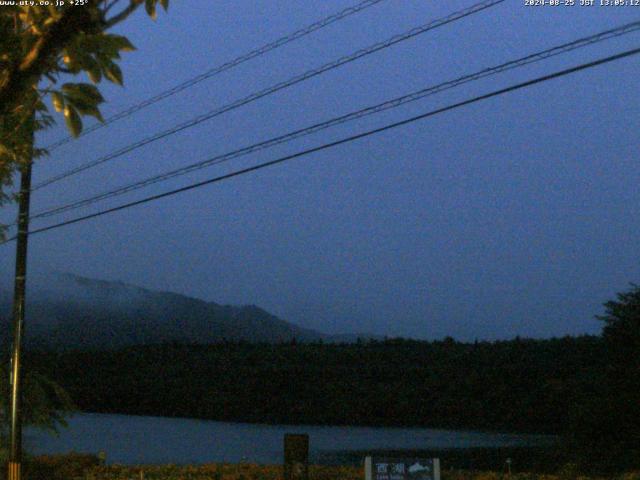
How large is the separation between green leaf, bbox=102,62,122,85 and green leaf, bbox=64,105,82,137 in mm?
243

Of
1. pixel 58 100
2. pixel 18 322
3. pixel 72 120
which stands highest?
pixel 58 100

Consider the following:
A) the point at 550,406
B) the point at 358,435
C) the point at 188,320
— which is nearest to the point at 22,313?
the point at 358,435

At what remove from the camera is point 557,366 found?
39219 mm

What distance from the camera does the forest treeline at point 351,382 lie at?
1486 inches

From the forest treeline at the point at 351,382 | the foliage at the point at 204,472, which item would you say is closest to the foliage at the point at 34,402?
the foliage at the point at 204,472

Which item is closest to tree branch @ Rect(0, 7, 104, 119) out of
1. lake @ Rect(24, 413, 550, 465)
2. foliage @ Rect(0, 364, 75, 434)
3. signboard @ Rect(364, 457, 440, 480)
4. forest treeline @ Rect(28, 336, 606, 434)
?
signboard @ Rect(364, 457, 440, 480)

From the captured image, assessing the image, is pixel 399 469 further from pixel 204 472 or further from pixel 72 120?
pixel 72 120

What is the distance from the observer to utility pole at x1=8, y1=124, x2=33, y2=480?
15.7 m

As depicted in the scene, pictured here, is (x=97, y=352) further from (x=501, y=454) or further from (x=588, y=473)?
(x=588, y=473)

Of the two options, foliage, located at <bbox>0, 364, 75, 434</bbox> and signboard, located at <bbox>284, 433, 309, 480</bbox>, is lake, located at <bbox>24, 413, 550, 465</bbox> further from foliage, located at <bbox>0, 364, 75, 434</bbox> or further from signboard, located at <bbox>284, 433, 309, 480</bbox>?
signboard, located at <bbox>284, 433, 309, 480</bbox>

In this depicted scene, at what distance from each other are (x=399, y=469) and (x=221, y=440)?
2117 cm

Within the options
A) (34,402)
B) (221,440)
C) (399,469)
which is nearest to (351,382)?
(221,440)

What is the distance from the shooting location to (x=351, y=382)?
138 ft

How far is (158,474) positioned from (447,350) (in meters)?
28.9
